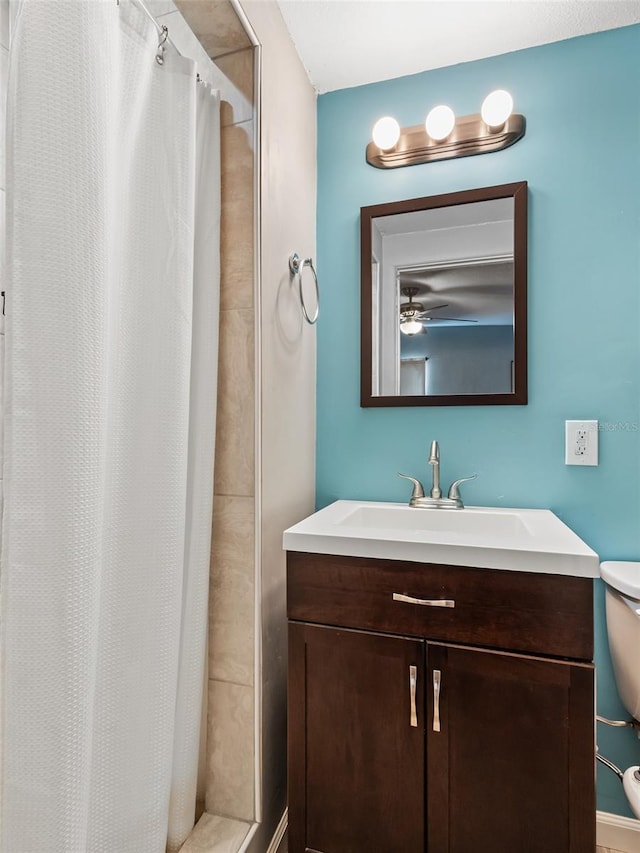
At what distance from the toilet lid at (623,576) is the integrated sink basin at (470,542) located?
19 cm

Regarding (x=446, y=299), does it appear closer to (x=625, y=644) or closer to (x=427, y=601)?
(x=427, y=601)

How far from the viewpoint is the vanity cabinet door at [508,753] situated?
3.06 ft

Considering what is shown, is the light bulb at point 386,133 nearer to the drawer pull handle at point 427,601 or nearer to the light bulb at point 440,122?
the light bulb at point 440,122

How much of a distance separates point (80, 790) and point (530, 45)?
2126 mm

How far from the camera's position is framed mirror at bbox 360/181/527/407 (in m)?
1.46

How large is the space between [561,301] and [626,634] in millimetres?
926

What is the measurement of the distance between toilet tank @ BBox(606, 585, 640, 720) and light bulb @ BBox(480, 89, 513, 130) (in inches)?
54.2

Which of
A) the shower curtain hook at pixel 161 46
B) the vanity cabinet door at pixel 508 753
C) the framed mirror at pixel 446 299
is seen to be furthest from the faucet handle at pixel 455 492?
the shower curtain hook at pixel 161 46

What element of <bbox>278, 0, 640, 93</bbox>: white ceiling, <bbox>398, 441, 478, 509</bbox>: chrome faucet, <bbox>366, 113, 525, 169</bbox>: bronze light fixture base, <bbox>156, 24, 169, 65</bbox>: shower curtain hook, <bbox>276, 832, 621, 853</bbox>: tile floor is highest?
<bbox>278, 0, 640, 93</bbox>: white ceiling

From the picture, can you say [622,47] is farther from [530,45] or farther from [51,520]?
[51,520]

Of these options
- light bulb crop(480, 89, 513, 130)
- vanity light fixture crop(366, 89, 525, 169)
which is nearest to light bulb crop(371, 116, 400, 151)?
vanity light fixture crop(366, 89, 525, 169)

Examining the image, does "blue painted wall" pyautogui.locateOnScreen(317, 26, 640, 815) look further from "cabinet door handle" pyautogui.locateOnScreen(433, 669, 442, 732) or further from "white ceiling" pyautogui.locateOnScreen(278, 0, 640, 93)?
"cabinet door handle" pyautogui.locateOnScreen(433, 669, 442, 732)

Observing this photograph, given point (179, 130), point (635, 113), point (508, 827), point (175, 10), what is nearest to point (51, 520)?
point (179, 130)

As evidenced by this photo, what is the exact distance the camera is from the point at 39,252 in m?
0.70
